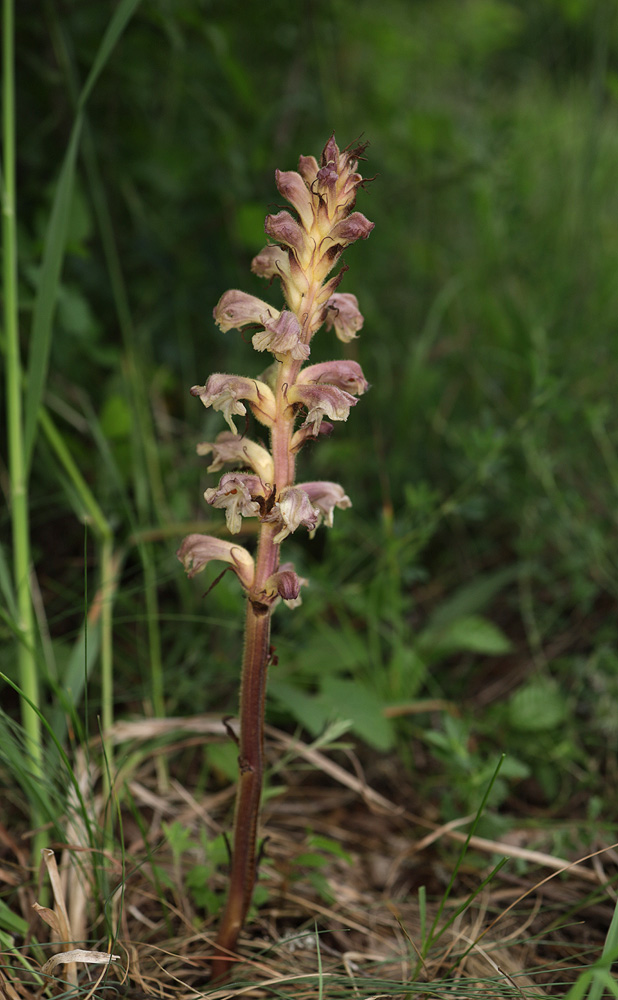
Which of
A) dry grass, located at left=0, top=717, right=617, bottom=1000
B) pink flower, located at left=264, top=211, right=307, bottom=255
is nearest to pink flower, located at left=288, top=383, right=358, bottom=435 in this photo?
pink flower, located at left=264, top=211, right=307, bottom=255

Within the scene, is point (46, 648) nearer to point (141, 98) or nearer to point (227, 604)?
point (227, 604)

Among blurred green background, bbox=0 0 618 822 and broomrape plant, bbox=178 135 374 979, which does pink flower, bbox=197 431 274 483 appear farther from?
blurred green background, bbox=0 0 618 822

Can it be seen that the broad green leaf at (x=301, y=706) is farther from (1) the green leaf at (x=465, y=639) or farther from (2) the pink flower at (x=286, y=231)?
(2) the pink flower at (x=286, y=231)

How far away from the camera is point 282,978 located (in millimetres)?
1271

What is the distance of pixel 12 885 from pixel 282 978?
0.68 meters

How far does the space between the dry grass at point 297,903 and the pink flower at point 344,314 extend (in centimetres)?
90

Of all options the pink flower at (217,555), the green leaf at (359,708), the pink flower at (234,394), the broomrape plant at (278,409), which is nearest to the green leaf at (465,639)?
the green leaf at (359,708)

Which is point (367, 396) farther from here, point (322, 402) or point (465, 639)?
point (322, 402)

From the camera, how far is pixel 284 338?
122cm

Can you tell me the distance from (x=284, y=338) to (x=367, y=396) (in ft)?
6.60

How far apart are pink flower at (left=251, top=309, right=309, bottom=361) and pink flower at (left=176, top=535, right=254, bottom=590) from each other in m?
0.34

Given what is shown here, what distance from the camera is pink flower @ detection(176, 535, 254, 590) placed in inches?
51.7

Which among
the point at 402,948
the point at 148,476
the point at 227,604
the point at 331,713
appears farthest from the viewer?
the point at 148,476

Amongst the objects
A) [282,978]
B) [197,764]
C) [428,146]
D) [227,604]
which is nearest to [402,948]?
[282,978]
